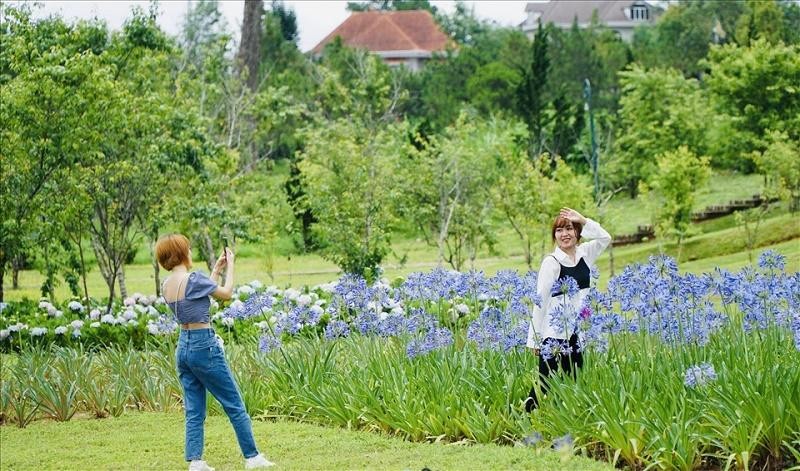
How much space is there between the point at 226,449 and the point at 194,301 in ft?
4.71

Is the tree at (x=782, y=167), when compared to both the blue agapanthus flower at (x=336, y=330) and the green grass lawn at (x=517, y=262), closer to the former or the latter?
the green grass lawn at (x=517, y=262)

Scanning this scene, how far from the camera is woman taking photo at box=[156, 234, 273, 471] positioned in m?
6.52

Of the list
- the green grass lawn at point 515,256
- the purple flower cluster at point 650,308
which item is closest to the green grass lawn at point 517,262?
the green grass lawn at point 515,256

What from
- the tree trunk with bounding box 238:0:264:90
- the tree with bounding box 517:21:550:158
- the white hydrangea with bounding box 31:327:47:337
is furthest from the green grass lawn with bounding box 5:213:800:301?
the white hydrangea with bounding box 31:327:47:337

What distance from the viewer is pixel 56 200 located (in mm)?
12078

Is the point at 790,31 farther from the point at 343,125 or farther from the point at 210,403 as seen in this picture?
the point at 210,403

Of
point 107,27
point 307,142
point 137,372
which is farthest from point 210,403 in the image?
point 307,142

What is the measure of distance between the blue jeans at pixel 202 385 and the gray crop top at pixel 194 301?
94 millimetres

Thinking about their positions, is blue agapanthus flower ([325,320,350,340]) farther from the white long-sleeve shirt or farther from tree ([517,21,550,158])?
tree ([517,21,550,158])

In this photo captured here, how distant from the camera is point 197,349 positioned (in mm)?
6574

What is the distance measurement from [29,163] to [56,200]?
585 mm

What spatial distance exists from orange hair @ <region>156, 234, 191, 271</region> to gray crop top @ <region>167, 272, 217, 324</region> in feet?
0.45

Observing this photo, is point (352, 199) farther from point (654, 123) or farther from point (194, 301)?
point (654, 123)

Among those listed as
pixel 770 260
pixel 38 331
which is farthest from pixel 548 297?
pixel 38 331
